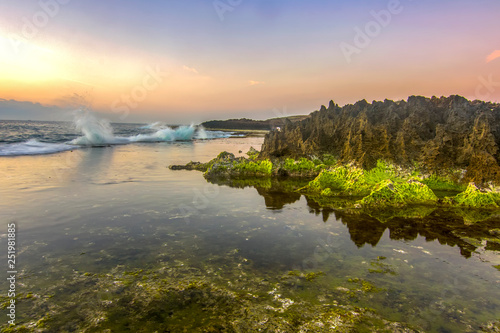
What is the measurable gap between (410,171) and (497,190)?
3.61 metres

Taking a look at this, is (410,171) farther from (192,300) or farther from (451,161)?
(192,300)

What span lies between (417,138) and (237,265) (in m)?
14.0

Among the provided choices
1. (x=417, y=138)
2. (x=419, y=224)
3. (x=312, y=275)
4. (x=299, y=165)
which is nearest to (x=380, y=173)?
(x=417, y=138)

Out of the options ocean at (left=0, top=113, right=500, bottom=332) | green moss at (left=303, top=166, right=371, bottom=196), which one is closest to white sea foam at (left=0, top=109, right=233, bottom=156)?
ocean at (left=0, top=113, right=500, bottom=332)

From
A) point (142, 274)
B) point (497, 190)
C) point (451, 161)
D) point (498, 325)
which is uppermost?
point (451, 161)

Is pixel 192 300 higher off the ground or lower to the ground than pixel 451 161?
lower

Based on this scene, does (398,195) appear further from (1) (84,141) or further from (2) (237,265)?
(1) (84,141)

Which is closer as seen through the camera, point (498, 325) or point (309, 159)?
point (498, 325)

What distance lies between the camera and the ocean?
461cm

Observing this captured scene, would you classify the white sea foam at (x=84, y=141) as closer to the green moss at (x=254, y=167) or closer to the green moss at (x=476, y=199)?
the green moss at (x=254, y=167)

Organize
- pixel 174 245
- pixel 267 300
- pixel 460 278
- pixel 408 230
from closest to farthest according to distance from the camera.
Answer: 1. pixel 267 300
2. pixel 460 278
3. pixel 174 245
4. pixel 408 230

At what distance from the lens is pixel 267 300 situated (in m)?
5.09

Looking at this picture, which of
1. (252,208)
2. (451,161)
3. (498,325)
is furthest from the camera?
(451,161)

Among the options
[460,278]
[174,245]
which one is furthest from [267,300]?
[460,278]
